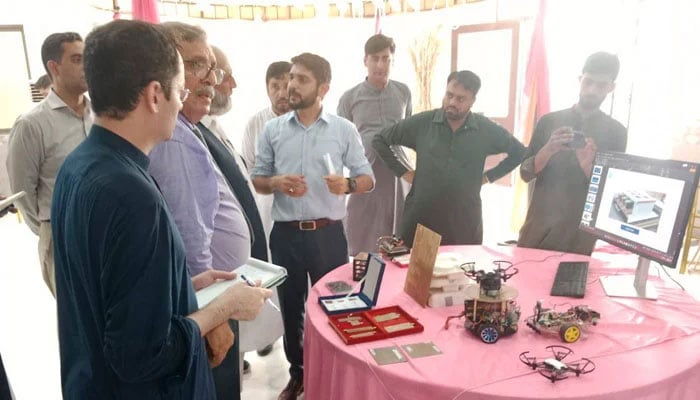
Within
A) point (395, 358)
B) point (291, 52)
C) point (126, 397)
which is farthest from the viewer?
point (291, 52)

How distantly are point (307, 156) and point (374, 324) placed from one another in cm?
112

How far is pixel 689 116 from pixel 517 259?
3059mm

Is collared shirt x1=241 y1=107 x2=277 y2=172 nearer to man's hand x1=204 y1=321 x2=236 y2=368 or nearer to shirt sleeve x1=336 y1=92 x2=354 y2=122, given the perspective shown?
shirt sleeve x1=336 y1=92 x2=354 y2=122

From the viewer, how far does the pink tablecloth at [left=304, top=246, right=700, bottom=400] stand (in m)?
1.08

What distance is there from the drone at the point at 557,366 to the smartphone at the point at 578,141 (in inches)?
47.5

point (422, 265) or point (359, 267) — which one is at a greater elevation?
point (422, 265)

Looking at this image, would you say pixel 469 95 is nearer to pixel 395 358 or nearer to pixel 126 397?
pixel 395 358

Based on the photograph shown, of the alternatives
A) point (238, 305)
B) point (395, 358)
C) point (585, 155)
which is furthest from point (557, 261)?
point (238, 305)

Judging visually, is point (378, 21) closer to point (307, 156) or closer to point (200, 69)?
→ point (307, 156)

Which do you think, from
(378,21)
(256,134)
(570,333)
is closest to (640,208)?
(570,333)

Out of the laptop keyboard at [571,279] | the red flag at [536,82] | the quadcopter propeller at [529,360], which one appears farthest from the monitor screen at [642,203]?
the red flag at [536,82]

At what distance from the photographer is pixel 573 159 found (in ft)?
7.29

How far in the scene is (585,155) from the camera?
2.16m

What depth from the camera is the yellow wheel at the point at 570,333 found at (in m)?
1.27
